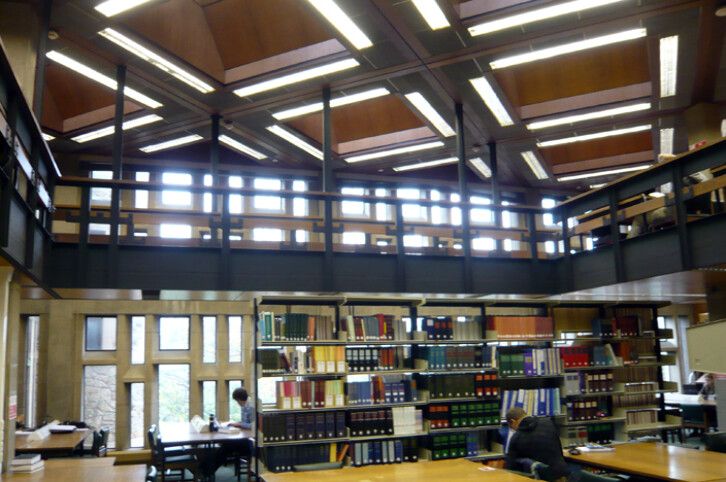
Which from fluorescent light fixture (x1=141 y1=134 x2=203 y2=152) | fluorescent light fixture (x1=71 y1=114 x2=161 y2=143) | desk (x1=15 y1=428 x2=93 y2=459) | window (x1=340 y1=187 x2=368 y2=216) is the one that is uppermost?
fluorescent light fixture (x1=141 y1=134 x2=203 y2=152)

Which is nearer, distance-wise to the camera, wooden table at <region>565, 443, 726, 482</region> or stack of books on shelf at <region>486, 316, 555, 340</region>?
wooden table at <region>565, 443, 726, 482</region>

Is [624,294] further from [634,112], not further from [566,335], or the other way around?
[634,112]

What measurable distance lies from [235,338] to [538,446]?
309 inches

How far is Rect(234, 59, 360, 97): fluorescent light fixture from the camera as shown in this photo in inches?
316

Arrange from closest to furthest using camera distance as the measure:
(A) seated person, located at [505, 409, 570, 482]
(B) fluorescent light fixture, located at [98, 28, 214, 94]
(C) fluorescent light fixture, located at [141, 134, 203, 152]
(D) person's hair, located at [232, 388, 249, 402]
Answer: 1. (A) seated person, located at [505, 409, 570, 482]
2. (B) fluorescent light fixture, located at [98, 28, 214, 94]
3. (D) person's hair, located at [232, 388, 249, 402]
4. (C) fluorescent light fixture, located at [141, 134, 203, 152]

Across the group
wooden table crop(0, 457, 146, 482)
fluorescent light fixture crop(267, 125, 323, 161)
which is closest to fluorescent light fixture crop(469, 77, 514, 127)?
fluorescent light fixture crop(267, 125, 323, 161)

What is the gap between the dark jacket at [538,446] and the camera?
551 cm

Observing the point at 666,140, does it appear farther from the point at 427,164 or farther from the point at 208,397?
the point at 208,397

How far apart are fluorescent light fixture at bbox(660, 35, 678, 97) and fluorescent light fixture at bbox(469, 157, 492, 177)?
3.85m

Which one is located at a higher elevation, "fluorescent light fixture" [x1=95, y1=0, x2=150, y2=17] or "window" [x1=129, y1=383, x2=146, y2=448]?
"fluorescent light fixture" [x1=95, y1=0, x2=150, y2=17]

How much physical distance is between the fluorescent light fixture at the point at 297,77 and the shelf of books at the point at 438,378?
3.10 m

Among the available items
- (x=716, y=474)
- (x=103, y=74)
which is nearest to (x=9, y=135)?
(x=103, y=74)

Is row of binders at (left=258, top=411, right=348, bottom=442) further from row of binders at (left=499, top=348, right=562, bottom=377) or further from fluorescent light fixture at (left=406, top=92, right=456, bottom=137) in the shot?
fluorescent light fixture at (left=406, top=92, right=456, bottom=137)

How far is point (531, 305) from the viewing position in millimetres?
8195
